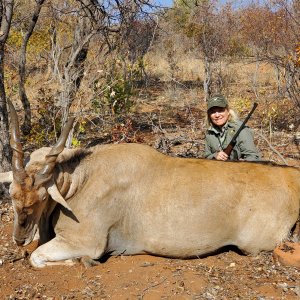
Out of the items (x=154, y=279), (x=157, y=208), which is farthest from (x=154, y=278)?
(x=157, y=208)

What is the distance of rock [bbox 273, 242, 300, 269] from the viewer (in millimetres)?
4660

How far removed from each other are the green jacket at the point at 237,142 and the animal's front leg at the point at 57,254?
92.5 inches

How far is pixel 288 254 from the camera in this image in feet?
15.5

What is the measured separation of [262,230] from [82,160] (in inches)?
77.6

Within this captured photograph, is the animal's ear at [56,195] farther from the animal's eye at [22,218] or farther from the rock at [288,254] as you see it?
the rock at [288,254]

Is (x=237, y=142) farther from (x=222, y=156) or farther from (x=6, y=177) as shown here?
(x=6, y=177)

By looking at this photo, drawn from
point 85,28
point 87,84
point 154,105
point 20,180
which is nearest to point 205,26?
point 154,105

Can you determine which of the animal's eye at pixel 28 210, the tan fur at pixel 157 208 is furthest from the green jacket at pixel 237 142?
the animal's eye at pixel 28 210

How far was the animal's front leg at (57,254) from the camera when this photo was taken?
4.75m

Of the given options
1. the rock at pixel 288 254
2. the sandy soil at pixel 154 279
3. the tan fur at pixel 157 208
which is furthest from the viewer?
the tan fur at pixel 157 208

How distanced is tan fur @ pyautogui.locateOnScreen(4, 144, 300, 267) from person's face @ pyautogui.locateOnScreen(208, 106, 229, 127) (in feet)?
4.19

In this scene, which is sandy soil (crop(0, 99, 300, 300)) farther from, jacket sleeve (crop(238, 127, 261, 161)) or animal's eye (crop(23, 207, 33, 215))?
jacket sleeve (crop(238, 127, 261, 161))

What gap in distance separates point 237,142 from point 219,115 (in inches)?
16.2

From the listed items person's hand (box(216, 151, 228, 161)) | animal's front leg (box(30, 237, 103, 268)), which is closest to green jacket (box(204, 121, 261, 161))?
person's hand (box(216, 151, 228, 161))
